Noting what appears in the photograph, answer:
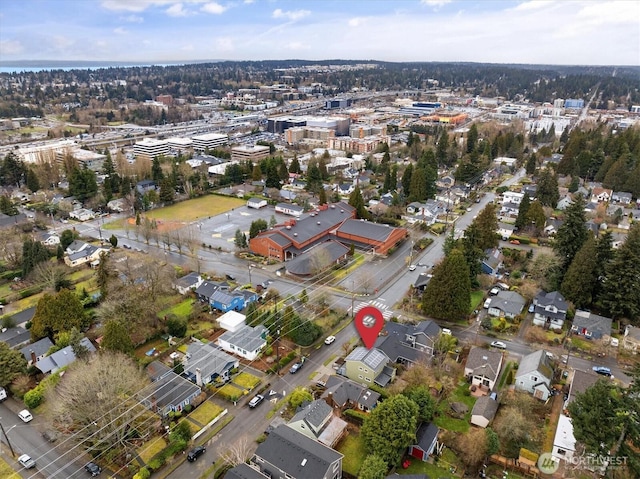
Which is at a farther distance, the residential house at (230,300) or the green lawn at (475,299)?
the green lawn at (475,299)

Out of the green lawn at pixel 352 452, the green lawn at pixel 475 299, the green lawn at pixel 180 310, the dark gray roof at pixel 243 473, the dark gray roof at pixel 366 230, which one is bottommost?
the green lawn at pixel 180 310

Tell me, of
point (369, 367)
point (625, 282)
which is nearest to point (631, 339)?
point (625, 282)

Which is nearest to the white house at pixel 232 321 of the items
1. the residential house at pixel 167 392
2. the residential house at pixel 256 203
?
the residential house at pixel 167 392

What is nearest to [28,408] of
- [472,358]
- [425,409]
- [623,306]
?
[425,409]

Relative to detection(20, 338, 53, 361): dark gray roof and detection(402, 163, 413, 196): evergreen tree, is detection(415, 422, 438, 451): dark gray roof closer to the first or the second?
detection(20, 338, 53, 361): dark gray roof

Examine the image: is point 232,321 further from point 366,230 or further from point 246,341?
point 366,230

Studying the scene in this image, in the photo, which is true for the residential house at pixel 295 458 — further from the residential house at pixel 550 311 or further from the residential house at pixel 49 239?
the residential house at pixel 49 239
